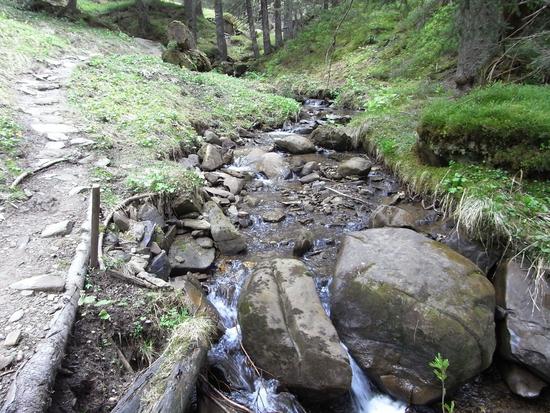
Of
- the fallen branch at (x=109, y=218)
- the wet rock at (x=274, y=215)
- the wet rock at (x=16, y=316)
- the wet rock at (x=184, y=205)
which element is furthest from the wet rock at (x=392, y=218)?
the wet rock at (x=16, y=316)

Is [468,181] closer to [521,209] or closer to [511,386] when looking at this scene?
[521,209]

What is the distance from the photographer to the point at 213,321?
13.8 ft

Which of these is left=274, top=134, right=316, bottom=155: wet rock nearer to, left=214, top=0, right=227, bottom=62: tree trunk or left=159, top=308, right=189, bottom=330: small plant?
left=159, top=308, right=189, bottom=330: small plant

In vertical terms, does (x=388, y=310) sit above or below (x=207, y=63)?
below

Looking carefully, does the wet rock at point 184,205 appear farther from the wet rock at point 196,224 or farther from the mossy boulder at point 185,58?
the mossy boulder at point 185,58

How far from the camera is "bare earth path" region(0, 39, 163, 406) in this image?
322 centimetres

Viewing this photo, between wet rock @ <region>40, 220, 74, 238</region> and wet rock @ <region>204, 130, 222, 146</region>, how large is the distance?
17.6 feet

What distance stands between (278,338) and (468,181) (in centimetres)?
383

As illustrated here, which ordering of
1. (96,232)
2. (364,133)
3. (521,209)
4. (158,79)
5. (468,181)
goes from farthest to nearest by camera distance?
(158,79), (364,133), (468,181), (521,209), (96,232)

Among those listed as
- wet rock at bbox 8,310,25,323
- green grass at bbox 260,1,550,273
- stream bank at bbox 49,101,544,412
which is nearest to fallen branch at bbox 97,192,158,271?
stream bank at bbox 49,101,544,412

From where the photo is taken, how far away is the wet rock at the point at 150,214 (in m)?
5.67

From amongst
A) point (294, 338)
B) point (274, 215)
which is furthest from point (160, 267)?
point (274, 215)

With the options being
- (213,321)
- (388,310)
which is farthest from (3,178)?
(388,310)

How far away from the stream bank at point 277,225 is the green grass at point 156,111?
73 centimetres
